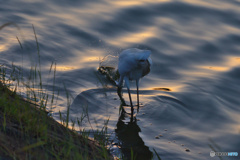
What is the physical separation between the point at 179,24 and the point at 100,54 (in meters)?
2.41

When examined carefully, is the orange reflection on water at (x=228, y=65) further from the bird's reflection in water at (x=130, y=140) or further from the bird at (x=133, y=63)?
the bird's reflection in water at (x=130, y=140)

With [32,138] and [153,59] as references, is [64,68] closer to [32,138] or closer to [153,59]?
[153,59]

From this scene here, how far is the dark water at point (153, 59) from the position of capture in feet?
14.9

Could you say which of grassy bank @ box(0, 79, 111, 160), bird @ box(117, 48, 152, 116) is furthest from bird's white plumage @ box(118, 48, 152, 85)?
grassy bank @ box(0, 79, 111, 160)

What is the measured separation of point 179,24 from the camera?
26.4 feet

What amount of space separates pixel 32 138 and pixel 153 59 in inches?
177

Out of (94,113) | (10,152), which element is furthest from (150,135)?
(10,152)

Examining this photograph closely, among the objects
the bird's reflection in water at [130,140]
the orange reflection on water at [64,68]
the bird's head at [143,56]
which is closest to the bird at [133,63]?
the bird's head at [143,56]

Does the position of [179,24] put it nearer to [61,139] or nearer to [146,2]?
[146,2]

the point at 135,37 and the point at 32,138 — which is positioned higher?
the point at 135,37

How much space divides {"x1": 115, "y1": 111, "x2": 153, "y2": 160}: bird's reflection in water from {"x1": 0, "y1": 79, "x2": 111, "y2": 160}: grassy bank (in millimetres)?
845

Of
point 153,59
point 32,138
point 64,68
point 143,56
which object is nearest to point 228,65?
point 153,59

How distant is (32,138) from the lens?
2.76m

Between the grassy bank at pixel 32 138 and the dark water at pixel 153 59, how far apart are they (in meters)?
0.73
